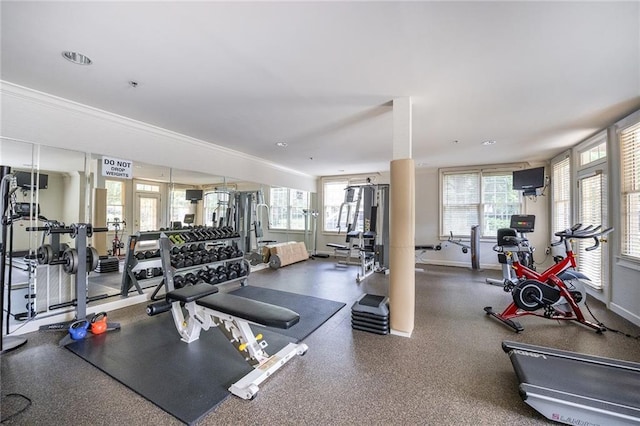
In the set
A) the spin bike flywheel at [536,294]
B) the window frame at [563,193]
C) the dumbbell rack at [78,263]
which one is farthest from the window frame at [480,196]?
the dumbbell rack at [78,263]

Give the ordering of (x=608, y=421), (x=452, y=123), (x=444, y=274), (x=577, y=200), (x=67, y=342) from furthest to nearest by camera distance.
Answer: (x=444, y=274), (x=577, y=200), (x=452, y=123), (x=67, y=342), (x=608, y=421)

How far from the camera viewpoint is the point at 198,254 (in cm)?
415

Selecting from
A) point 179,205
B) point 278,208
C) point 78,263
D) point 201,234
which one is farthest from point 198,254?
point 278,208

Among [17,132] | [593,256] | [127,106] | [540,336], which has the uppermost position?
[127,106]

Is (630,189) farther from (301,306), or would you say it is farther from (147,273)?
(147,273)

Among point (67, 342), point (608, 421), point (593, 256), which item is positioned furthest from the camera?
point (593, 256)

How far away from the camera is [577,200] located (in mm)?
4527

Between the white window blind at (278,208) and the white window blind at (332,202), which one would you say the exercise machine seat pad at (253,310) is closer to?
the white window blind at (278,208)

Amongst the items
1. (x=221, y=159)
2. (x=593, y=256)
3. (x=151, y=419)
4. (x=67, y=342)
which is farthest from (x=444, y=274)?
(x=67, y=342)

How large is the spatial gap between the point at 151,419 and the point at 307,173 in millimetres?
6932

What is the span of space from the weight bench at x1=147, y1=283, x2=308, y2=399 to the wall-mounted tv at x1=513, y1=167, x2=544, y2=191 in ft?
18.8

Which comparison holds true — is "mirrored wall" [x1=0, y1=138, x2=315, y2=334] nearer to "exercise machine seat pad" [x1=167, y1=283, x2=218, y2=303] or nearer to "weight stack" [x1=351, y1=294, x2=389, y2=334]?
"exercise machine seat pad" [x1=167, y1=283, x2=218, y2=303]

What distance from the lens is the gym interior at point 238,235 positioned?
1.74 meters

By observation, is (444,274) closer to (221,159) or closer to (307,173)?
(307,173)
